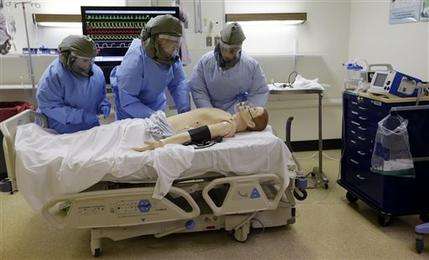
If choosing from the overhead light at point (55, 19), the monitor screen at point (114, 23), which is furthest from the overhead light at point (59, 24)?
the monitor screen at point (114, 23)

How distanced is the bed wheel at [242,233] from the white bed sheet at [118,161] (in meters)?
0.40

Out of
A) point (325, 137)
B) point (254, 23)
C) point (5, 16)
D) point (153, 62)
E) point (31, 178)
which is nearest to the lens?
point (31, 178)

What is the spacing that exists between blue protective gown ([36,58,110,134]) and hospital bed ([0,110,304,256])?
210 mm

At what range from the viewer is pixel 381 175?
7.69 ft

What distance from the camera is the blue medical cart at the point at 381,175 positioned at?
89.4 inches

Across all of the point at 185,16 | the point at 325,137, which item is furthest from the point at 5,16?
the point at 325,137

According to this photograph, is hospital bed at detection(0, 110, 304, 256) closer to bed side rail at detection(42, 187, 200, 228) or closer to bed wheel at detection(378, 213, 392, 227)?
bed side rail at detection(42, 187, 200, 228)

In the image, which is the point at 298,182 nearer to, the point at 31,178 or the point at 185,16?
the point at 31,178

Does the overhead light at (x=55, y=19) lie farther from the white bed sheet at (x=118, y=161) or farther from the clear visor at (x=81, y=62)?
the white bed sheet at (x=118, y=161)

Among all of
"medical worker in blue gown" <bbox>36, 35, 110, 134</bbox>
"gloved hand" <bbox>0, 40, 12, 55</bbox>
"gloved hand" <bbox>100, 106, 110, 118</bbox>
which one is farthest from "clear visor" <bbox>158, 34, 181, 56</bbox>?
"gloved hand" <bbox>0, 40, 12, 55</bbox>

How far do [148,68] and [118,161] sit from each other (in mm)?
829

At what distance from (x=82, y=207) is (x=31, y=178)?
0.30 meters

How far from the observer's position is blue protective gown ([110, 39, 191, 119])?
8.07 ft

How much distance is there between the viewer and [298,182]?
2266mm
